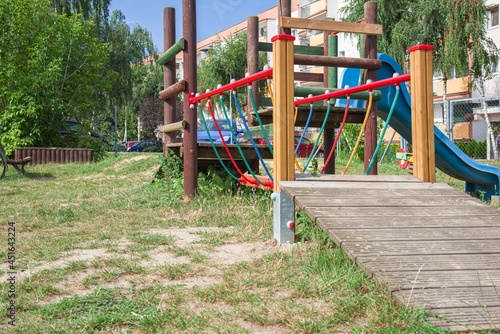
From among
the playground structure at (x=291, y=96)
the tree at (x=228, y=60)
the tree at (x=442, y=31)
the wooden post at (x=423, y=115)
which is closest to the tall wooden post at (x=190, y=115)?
the playground structure at (x=291, y=96)

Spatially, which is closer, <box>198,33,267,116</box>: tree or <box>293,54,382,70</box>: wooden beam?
<box>293,54,382,70</box>: wooden beam

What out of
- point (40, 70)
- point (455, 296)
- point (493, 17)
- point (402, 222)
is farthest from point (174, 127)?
point (493, 17)

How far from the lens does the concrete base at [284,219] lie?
14.2ft

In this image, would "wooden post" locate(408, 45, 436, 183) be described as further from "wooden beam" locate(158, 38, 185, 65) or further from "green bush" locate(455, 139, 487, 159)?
"green bush" locate(455, 139, 487, 159)

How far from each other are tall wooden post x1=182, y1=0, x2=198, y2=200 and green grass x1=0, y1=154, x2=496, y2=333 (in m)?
0.69

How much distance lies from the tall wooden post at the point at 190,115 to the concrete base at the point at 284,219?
2931 millimetres

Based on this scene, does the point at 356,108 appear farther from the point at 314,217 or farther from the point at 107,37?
the point at 107,37

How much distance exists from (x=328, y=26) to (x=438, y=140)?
240 cm

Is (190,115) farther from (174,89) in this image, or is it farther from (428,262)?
(428,262)

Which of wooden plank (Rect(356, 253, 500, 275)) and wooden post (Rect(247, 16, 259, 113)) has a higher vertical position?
wooden post (Rect(247, 16, 259, 113))

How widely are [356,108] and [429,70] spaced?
2.18 meters

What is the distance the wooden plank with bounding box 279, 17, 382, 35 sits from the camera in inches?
235

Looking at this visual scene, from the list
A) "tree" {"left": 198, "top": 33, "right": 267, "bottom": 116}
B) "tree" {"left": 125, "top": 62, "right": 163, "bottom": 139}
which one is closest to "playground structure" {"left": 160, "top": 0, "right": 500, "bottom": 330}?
"tree" {"left": 198, "top": 33, "right": 267, "bottom": 116}

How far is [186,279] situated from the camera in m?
3.62
